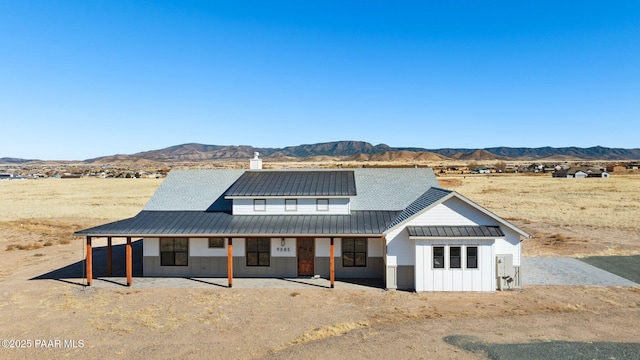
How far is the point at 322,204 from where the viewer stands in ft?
72.8

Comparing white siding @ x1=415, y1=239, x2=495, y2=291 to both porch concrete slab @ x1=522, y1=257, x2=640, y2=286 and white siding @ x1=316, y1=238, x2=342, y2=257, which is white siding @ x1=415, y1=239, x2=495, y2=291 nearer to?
porch concrete slab @ x1=522, y1=257, x2=640, y2=286

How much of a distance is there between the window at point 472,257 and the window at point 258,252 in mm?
10024

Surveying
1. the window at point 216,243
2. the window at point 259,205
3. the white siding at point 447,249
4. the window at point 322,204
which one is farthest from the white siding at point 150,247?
Answer: the white siding at point 447,249

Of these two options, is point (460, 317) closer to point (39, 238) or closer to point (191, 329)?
point (191, 329)

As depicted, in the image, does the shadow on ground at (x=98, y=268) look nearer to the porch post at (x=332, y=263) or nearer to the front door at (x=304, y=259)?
the front door at (x=304, y=259)

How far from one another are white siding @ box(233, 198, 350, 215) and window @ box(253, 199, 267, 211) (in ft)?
0.52

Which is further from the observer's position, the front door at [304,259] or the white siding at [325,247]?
the front door at [304,259]

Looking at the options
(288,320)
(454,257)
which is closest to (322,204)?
(454,257)

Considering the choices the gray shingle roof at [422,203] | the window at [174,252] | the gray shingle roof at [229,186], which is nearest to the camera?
the gray shingle roof at [422,203]

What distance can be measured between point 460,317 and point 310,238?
863 centimetres

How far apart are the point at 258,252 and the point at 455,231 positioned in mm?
10117

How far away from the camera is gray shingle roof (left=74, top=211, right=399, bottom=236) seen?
1962cm

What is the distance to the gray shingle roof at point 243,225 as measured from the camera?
64.4 ft

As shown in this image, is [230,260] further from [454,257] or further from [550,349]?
A: [550,349]
